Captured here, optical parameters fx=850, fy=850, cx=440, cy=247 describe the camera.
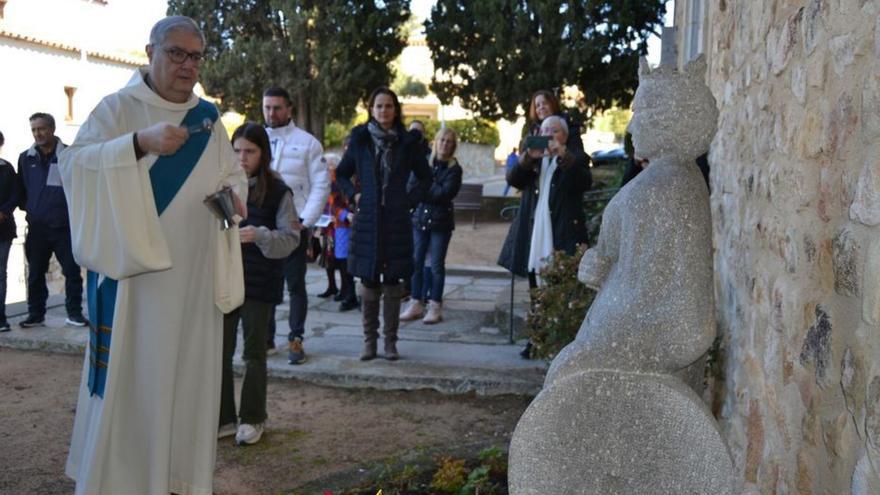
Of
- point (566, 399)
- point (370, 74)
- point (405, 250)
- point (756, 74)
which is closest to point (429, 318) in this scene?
point (405, 250)

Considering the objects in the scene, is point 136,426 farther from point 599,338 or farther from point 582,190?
point 582,190

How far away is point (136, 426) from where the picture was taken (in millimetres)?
3486

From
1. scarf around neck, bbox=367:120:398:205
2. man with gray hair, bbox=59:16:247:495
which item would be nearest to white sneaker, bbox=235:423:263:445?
man with gray hair, bbox=59:16:247:495

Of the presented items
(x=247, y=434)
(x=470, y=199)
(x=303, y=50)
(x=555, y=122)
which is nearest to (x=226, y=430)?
(x=247, y=434)

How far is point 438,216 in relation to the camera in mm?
7254

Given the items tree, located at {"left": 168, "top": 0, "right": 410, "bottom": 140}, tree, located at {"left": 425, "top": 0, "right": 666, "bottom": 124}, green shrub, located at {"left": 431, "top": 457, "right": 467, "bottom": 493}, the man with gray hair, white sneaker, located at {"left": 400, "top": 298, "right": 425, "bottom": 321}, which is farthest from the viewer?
tree, located at {"left": 168, "top": 0, "right": 410, "bottom": 140}

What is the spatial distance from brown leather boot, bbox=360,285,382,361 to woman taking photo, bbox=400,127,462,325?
1.39 meters

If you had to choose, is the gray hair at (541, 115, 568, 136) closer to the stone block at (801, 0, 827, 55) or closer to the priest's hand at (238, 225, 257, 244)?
the priest's hand at (238, 225, 257, 244)

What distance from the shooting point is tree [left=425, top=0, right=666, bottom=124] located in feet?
50.8

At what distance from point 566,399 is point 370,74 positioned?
16196 millimetres

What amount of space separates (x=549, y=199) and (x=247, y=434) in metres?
2.55

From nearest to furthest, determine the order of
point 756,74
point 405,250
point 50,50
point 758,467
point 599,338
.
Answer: point 599,338
point 758,467
point 756,74
point 405,250
point 50,50

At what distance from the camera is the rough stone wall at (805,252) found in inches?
71.7

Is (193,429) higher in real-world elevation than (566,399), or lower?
lower
